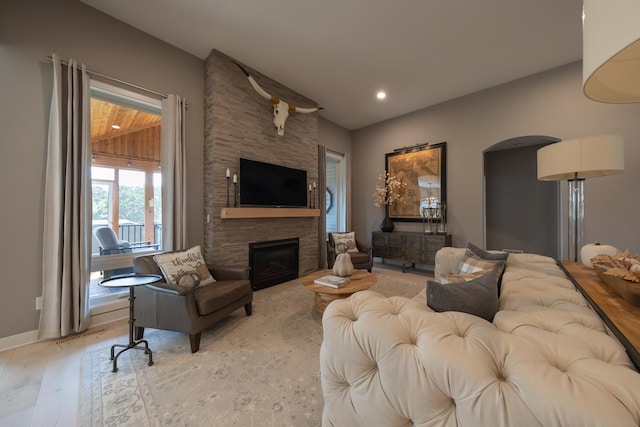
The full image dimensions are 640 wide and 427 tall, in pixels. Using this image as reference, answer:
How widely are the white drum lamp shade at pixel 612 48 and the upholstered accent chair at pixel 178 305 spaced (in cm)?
249

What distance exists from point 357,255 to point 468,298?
316 centimetres

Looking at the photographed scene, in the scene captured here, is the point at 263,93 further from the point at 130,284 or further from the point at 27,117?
the point at 130,284

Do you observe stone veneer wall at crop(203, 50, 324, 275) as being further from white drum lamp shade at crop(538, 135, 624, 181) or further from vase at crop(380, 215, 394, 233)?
white drum lamp shade at crop(538, 135, 624, 181)

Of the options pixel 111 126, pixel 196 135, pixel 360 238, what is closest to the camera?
pixel 111 126

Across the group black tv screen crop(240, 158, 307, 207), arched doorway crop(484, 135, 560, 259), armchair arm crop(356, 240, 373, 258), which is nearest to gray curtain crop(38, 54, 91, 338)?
black tv screen crop(240, 158, 307, 207)

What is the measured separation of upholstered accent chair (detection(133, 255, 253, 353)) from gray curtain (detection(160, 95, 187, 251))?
0.60 metres

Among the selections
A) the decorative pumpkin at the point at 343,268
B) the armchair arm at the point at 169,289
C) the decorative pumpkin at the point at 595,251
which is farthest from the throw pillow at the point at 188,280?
the decorative pumpkin at the point at 595,251

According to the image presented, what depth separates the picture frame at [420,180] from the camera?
15.0ft

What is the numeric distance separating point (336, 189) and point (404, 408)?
528 cm

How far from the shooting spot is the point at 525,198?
4.98 m

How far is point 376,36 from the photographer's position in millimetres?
2926

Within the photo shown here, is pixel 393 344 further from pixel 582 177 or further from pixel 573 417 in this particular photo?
pixel 582 177

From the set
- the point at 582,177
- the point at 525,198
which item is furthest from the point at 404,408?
the point at 525,198

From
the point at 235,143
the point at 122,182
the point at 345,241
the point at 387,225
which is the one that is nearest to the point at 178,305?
the point at 122,182
